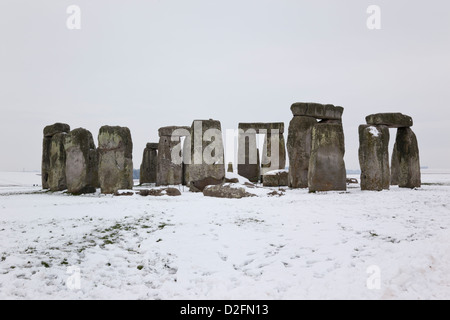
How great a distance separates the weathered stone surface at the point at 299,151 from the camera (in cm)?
1668

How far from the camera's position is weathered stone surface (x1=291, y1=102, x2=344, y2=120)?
16.7 m

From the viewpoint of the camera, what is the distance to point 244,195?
1216cm

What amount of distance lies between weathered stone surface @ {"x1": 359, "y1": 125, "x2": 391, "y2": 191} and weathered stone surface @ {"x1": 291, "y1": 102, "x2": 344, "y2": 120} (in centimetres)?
334

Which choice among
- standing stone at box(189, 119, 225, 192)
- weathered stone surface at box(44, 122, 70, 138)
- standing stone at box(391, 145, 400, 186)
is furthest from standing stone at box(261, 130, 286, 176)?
weathered stone surface at box(44, 122, 70, 138)

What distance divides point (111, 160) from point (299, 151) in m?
8.39

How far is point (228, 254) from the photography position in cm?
592

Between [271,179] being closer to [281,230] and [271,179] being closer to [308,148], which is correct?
[308,148]

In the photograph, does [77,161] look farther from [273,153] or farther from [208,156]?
[273,153]

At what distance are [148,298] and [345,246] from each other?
10.3 ft

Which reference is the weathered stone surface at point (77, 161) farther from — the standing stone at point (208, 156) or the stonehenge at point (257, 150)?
the stonehenge at point (257, 150)

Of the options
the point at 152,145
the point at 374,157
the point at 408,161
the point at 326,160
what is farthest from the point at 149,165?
the point at 408,161

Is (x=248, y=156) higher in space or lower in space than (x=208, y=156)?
lower

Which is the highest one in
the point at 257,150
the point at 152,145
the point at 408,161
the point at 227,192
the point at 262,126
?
the point at 262,126
